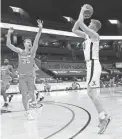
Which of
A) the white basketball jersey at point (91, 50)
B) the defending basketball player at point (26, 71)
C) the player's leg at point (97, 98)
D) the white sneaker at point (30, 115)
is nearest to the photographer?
the player's leg at point (97, 98)

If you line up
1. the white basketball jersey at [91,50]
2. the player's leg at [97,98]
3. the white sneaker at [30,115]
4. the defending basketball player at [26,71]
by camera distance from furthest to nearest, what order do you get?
the defending basketball player at [26,71], the white sneaker at [30,115], the white basketball jersey at [91,50], the player's leg at [97,98]

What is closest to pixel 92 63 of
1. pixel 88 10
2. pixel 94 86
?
pixel 94 86

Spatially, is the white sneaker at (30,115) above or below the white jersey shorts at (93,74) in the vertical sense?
below

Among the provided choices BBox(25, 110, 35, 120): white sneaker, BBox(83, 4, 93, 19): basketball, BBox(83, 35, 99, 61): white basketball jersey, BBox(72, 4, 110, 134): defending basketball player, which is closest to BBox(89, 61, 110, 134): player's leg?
BBox(72, 4, 110, 134): defending basketball player

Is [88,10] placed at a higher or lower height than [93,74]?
higher

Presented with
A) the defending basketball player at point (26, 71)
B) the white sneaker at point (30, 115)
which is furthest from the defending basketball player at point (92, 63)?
the white sneaker at point (30, 115)

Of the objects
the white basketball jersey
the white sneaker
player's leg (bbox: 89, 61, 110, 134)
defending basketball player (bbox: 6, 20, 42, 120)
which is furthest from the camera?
defending basketball player (bbox: 6, 20, 42, 120)

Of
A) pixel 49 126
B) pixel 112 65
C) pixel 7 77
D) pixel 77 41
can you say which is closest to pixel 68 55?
pixel 77 41

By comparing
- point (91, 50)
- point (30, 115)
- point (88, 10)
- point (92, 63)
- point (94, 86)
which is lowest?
point (30, 115)

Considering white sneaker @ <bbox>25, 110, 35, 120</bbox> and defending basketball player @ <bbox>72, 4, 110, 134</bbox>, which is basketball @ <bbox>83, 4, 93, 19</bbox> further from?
white sneaker @ <bbox>25, 110, 35, 120</bbox>

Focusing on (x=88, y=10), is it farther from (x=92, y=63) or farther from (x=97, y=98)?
(x=97, y=98)

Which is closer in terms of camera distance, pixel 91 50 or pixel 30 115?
pixel 91 50

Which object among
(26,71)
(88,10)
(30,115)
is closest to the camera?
(88,10)

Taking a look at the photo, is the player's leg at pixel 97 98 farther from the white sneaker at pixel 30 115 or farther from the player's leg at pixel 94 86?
the white sneaker at pixel 30 115
